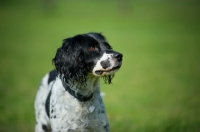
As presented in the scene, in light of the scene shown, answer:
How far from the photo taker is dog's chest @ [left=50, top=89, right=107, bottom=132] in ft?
16.3

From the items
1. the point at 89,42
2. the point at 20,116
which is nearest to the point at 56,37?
the point at 20,116

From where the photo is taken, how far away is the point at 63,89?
512 centimetres

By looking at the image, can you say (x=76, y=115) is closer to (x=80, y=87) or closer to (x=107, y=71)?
(x=80, y=87)

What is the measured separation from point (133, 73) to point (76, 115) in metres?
7.69

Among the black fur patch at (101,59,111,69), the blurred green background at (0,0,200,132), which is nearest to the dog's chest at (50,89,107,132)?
the black fur patch at (101,59,111,69)

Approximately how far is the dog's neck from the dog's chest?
2.7 inches

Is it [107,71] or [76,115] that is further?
[76,115]

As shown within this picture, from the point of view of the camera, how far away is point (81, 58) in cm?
506

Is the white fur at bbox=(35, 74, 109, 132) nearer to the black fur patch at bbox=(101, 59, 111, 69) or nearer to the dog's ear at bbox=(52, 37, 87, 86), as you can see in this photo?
the dog's ear at bbox=(52, 37, 87, 86)

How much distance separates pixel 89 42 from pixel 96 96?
2.51 ft

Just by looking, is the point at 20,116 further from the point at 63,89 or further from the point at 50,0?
the point at 50,0

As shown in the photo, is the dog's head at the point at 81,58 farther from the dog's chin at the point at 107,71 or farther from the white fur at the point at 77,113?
the white fur at the point at 77,113

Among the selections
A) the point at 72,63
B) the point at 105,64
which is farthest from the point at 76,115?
the point at 105,64

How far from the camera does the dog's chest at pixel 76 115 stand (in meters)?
4.96
